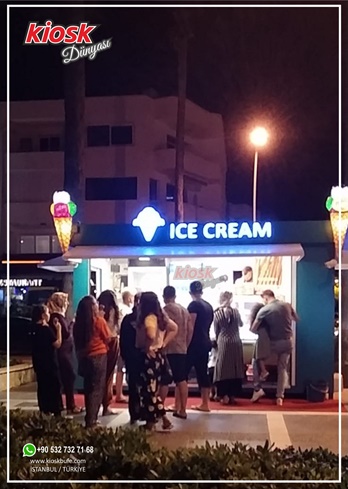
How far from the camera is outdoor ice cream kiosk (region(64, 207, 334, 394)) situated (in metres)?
5.26

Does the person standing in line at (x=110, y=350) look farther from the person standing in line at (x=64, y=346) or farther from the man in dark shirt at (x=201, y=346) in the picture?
the man in dark shirt at (x=201, y=346)

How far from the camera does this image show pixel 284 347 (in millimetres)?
5637

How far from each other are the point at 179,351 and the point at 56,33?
2263mm

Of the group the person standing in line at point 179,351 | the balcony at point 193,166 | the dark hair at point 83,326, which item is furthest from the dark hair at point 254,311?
the dark hair at point 83,326

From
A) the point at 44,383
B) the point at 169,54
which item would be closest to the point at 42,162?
the point at 169,54

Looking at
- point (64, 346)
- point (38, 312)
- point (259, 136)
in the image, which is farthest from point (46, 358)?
point (259, 136)

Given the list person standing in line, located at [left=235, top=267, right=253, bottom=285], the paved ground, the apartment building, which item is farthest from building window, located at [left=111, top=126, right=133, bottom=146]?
the paved ground

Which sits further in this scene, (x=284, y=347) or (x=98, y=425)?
(x=284, y=347)

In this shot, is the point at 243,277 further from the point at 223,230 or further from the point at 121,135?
the point at 121,135

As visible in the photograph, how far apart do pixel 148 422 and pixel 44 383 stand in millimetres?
675

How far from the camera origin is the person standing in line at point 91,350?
4.18m

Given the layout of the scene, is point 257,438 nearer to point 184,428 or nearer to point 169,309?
point 184,428

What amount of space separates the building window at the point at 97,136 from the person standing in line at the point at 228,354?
2653 mm

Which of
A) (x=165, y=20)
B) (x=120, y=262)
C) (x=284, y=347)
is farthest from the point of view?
(x=120, y=262)
